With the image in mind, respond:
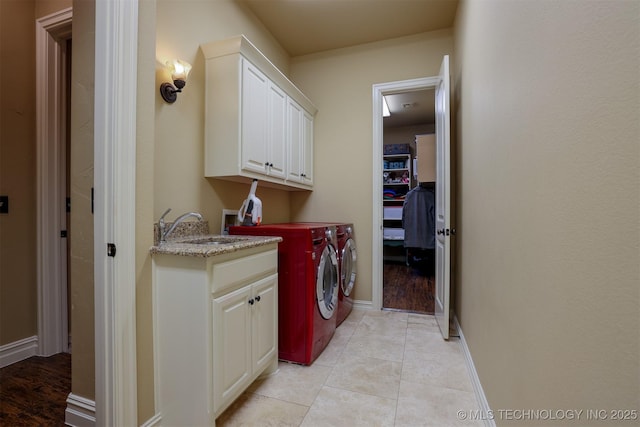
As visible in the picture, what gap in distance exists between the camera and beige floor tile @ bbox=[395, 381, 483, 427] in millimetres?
1407

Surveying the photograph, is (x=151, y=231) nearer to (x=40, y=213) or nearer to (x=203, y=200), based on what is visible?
(x=203, y=200)

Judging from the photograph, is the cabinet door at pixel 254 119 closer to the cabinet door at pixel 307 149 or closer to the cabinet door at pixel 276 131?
the cabinet door at pixel 276 131

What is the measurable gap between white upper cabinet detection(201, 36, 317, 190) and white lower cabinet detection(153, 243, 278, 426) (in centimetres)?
82

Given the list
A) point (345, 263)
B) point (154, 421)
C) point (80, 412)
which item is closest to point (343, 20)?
point (345, 263)

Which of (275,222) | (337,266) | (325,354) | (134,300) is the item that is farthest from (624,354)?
(275,222)

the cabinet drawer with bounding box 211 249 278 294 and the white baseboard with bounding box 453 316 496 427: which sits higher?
the cabinet drawer with bounding box 211 249 278 294

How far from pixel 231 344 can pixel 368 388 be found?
0.86m

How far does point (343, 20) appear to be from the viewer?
2713 millimetres

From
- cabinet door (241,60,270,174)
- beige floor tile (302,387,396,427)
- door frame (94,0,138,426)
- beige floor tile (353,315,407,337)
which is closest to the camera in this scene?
door frame (94,0,138,426)

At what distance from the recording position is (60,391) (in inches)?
65.5

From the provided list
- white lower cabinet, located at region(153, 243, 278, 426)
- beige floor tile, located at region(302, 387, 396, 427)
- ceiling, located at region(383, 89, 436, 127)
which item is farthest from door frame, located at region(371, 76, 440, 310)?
white lower cabinet, located at region(153, 243, 278, 426)

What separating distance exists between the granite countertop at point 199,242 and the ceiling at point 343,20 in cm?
200

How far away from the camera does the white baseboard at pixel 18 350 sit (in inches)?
74.6

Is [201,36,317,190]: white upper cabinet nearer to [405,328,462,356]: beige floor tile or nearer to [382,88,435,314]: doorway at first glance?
[405,328,462,356]: beige floor tile
